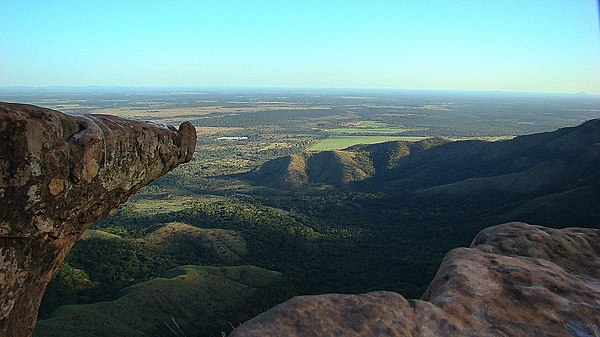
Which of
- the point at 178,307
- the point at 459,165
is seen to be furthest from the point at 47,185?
the point at 459,165

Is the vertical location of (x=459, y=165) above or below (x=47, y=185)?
below

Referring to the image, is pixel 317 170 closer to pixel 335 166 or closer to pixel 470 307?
pixel 335 166

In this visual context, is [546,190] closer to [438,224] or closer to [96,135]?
[438,224]

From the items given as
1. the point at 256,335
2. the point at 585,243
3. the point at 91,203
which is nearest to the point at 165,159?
the point at 91,203

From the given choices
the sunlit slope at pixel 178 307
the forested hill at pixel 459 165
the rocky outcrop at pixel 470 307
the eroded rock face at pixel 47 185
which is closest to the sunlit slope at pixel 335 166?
the forested hill at pixel 459 165

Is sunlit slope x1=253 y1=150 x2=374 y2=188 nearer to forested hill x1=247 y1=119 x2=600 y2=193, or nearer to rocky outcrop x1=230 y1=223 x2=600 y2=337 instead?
forested hill x1=247 y1=119 x2=600 y2=193

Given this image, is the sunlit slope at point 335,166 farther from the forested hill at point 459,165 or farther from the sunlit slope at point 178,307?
the sunlit slope at point 178,307
